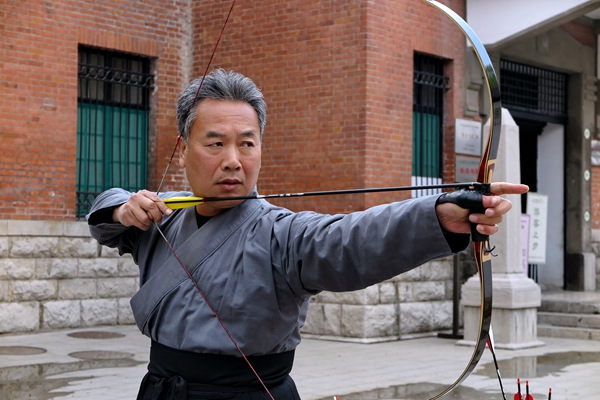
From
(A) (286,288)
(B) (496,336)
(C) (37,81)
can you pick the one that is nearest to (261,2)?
(C) (37,81)

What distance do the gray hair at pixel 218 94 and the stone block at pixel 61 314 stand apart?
8.93 meters

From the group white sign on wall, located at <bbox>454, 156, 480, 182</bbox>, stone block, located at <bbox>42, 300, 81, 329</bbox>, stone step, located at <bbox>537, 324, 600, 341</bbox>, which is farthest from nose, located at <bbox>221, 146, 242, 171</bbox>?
stone step, located at <bbox>537, 324, 600, 341</bbox>

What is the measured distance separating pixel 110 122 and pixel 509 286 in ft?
17.9

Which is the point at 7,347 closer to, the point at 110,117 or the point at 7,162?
the point at 7,162

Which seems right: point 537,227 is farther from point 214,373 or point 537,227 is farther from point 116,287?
point 214,373

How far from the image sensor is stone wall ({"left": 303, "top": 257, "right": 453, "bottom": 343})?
11.5 m

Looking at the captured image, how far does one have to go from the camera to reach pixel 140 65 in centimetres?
1289

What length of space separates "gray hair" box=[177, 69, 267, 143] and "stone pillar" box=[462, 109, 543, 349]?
8505 mm

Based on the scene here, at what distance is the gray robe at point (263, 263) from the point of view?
2.32 m

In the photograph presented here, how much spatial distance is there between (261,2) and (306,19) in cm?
90

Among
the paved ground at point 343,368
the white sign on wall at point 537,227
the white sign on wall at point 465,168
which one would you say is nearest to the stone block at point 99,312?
the paved ground at point 343,368

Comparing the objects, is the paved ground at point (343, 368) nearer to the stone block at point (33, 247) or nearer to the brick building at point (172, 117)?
the brick building at point (172, 117)

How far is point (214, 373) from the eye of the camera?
2725mm

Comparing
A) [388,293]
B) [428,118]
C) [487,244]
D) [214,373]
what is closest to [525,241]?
[428,118]
